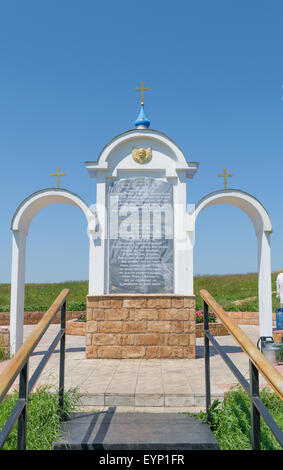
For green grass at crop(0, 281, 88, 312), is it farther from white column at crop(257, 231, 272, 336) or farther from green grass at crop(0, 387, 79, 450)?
green grass at crop(0, 387, 79, 450)

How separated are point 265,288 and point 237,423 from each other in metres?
4.66

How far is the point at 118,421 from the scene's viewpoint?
A: 3736mm

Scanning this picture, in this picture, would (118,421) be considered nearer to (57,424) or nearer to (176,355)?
(57,424)

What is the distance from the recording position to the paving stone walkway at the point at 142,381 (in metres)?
4.42

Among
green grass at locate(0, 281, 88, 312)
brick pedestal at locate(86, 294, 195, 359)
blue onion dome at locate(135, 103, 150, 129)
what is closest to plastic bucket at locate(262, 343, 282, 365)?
brick pedestal at locate(86, 294, 195, 359)

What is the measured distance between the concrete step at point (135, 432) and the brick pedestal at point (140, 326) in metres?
2.92

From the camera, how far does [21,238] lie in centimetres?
803

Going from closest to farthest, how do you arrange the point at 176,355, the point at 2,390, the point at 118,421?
the point at 2,390
the point at 118,421
the point at 176,355

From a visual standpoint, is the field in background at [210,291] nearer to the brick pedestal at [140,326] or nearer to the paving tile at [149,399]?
the brick pedestal at [140,326]

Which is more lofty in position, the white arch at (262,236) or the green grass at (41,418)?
the white arch at (262,236)

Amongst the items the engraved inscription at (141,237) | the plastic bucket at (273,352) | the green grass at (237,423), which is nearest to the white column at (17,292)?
the engraved inscription at (141,237)

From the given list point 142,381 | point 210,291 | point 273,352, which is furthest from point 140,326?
point 210,291
